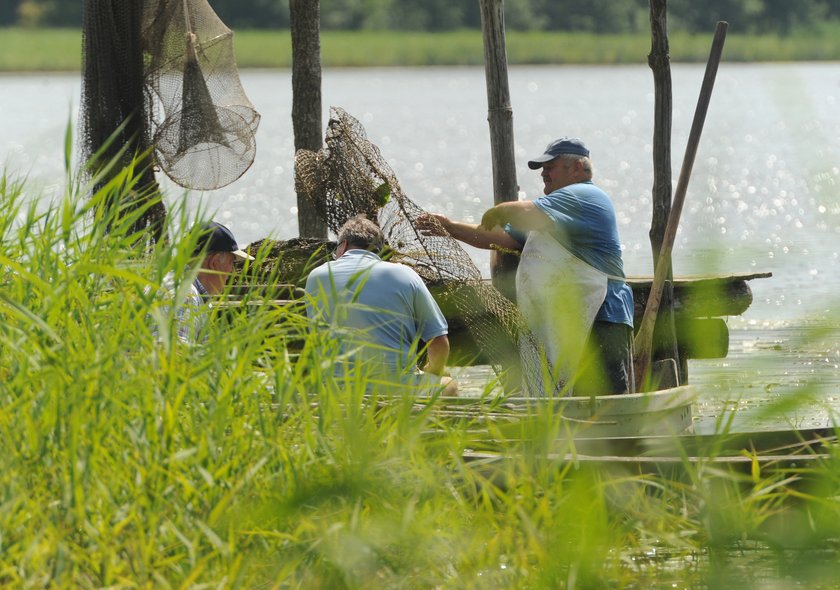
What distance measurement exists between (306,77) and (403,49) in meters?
48.7

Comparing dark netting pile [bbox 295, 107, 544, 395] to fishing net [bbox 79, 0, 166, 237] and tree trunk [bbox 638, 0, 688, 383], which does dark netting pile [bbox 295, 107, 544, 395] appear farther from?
tree trunk [bbox 638, 0, 688, 383]

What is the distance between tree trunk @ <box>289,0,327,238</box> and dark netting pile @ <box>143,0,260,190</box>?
120cm

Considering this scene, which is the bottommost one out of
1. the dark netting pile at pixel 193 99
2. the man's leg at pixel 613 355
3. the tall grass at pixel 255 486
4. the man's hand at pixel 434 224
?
the man's leg at pixel 613 355

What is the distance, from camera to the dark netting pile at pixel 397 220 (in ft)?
23.4

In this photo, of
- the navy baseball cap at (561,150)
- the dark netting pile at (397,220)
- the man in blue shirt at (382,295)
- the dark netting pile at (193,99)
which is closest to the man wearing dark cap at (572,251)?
the navy baseball cap at (561,150)

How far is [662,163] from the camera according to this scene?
8.20 m

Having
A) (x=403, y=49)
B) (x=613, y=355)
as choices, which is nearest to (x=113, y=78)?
(x=613, y=355)

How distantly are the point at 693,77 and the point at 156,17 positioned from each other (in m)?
56.6

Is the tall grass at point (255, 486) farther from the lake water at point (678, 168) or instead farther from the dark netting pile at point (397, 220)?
the dark netting pile at point (397, 220)

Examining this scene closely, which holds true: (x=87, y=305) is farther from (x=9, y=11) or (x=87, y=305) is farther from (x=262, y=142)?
(x=9, y=11)

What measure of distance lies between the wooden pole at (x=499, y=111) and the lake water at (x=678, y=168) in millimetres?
369

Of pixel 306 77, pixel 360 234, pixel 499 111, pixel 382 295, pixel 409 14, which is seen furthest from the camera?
pixel 409 14

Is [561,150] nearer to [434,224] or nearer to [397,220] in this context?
[434,224]

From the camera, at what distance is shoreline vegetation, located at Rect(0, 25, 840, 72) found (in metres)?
52.8
